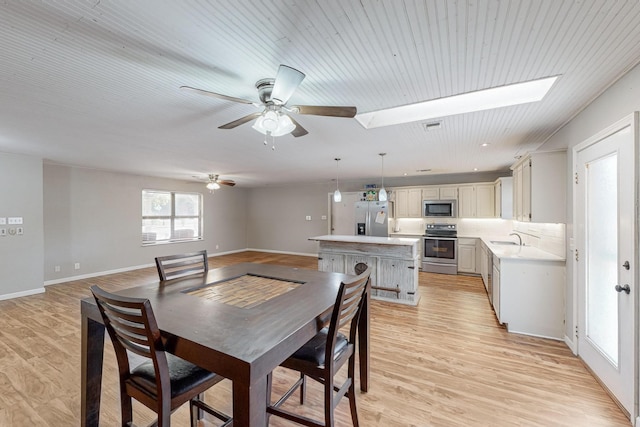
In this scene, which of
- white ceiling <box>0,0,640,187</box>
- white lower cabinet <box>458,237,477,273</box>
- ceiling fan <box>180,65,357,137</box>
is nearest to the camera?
white ceiling <box>0,0,640,187</box>

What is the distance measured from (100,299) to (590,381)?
138 inches

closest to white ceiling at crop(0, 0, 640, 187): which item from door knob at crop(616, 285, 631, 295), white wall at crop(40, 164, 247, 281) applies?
door knob at crop(616, 285, 631, 295)

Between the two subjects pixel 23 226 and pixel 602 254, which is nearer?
pixel 602 254

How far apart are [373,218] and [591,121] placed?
14.6ft

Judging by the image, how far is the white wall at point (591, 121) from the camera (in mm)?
1805

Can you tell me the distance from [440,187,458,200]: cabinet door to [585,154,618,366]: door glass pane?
384 centimetres

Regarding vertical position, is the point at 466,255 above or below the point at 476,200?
below

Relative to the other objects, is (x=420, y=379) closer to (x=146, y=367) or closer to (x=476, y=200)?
(x=146, y=367)

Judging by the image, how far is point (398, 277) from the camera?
414cm

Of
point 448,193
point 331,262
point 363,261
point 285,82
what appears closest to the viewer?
point 285,82

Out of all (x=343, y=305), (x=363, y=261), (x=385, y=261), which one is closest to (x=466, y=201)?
(x=385, y=261)

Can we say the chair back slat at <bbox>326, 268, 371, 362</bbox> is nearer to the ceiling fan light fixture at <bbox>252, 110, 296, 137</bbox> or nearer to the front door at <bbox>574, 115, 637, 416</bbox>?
the ceiling fan light fixture at <bbox>252, 110, 296, 137</bbox>

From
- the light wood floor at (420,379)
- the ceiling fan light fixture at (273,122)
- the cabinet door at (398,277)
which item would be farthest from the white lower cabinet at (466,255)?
the ceiling fan light fixture at (273,122)

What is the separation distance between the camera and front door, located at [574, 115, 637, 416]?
1.80 metres
